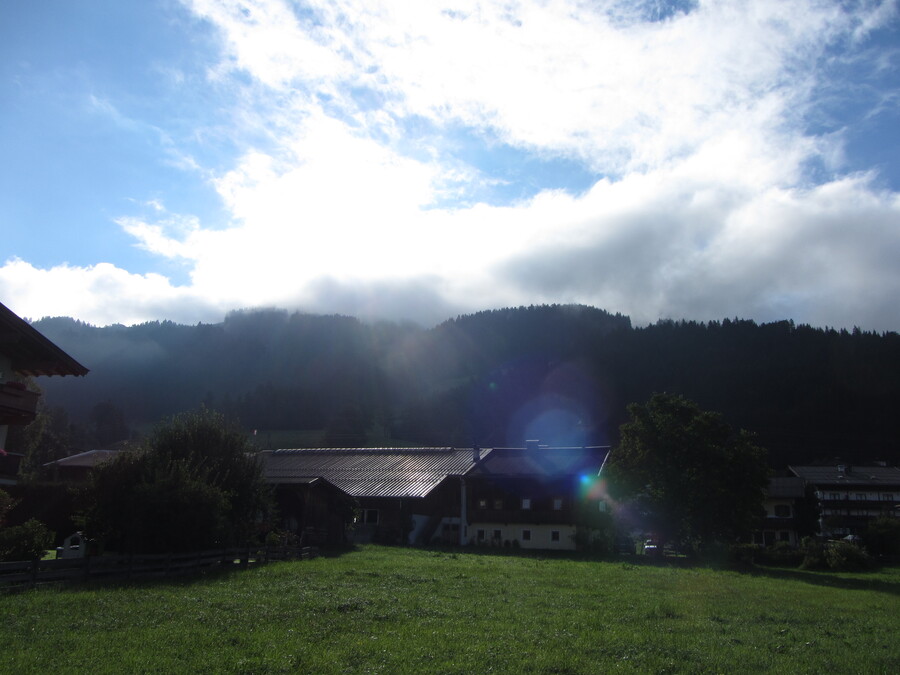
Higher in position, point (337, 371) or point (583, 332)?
point (583, 332)

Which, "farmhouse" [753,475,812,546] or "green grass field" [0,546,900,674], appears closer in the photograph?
"green grass field" [0,546,900,674]

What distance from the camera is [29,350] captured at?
21.6 m

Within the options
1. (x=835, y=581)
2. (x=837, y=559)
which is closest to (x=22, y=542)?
(x=835, y=581)

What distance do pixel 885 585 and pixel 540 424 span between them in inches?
2965

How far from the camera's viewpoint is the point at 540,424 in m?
108

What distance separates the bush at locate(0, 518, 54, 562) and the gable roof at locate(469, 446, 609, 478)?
3781 centimetres

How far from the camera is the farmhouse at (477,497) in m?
51.9

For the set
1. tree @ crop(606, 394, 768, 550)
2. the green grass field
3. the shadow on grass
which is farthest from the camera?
tree @ crop(606, 394, 768, 550)

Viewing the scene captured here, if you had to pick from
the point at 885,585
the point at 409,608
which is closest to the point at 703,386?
the point at 885,585

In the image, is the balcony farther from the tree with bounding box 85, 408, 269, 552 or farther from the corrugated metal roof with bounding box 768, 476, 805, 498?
the corrugated metal roof with bounding box 768, 476, 805, 498

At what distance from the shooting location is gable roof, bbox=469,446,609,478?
55125 millimetres

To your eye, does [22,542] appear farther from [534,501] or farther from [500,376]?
[500,376]

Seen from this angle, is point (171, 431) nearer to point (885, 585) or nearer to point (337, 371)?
point (885, 585)

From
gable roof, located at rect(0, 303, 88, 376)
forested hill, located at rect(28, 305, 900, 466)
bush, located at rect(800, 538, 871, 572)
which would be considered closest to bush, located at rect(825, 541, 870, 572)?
bush, located at rect(800, 538, 871, 572)
